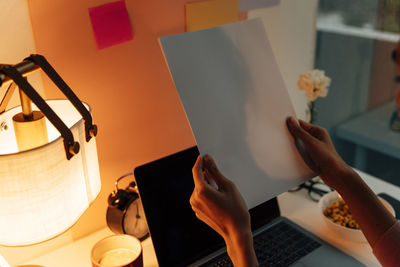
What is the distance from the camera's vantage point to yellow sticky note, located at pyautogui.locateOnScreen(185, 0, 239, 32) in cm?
97

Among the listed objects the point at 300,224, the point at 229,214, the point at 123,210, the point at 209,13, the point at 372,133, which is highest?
the point at 209,13

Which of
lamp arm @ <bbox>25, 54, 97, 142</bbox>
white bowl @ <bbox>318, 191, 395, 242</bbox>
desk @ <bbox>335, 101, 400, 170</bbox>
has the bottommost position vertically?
desk @ <bbox>335, 101, 400, 170</bbox>

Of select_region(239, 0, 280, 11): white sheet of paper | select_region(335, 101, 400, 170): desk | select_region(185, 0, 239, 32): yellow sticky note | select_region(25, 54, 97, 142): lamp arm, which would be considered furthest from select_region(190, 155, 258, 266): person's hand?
select_region(335, 101, 400, 170): desk

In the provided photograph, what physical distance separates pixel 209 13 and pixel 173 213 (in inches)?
20.3

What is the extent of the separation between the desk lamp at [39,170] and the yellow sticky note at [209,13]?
0.42m

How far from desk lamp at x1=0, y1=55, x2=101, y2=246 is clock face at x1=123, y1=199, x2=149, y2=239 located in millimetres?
223

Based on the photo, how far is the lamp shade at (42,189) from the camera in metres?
0.55

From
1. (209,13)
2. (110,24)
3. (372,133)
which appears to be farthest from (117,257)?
(372,133)

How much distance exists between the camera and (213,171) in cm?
67

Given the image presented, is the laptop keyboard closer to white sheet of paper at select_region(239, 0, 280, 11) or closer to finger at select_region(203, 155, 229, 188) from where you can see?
finger at select_region(203, 155, 229, 188)

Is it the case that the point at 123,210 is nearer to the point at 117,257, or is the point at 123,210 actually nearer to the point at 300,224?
the point at 117,257

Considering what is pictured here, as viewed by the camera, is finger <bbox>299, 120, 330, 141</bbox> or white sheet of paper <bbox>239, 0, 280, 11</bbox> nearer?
finger <bbox>299, 120, 330, 141</bbox>

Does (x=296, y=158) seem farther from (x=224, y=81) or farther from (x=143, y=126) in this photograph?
(x=143, y=126)

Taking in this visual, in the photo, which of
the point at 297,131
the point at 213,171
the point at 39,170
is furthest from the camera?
the point at 297,131
